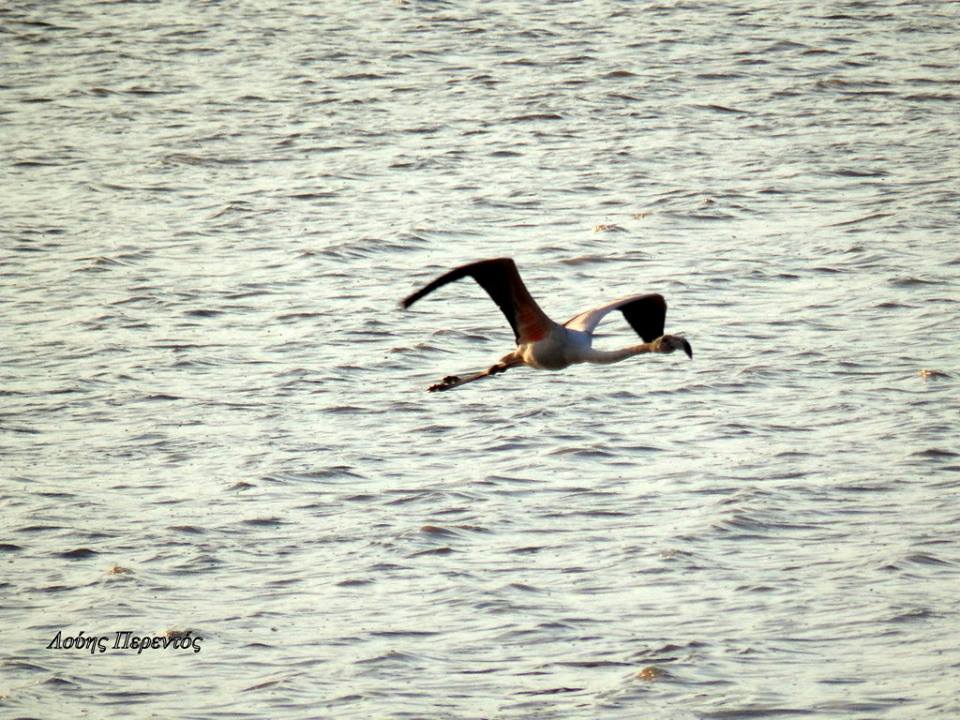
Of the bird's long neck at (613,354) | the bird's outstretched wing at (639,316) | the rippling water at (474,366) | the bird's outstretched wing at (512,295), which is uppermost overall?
the bird's outstretched wing at (512,295)

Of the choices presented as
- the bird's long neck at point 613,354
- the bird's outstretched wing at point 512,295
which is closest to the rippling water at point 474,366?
the bird's long neck at point 613,354

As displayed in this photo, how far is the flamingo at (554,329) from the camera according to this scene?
1271 cm

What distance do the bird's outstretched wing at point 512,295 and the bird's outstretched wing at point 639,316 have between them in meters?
0.46

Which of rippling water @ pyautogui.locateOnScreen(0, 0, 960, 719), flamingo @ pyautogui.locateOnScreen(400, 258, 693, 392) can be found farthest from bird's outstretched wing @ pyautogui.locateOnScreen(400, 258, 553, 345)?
rippling water @ pyautogui.locateOnScreen(0, 0, 960, 719)

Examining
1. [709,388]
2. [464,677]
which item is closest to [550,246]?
[709,388]

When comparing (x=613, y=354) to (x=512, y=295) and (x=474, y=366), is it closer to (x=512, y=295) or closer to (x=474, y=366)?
(x=512, y=295)

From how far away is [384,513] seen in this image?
17.6 meters

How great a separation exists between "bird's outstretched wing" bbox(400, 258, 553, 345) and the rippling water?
3.09 metres

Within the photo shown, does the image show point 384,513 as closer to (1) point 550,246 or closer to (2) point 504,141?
(1) point 550,246

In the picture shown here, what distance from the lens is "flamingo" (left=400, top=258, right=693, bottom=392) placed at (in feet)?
41.7

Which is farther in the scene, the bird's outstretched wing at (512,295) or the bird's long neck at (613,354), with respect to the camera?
the bird's long neck at (613,354)

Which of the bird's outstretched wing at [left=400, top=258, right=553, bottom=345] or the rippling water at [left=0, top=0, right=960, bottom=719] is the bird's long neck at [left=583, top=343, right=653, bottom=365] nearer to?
the bird's outstretched wing at [left=400, top=258, right=553, bottom=345]

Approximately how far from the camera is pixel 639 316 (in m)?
13.8

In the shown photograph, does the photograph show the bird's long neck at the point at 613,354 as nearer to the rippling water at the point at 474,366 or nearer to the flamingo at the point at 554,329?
the flamingo at the point at 554,329
